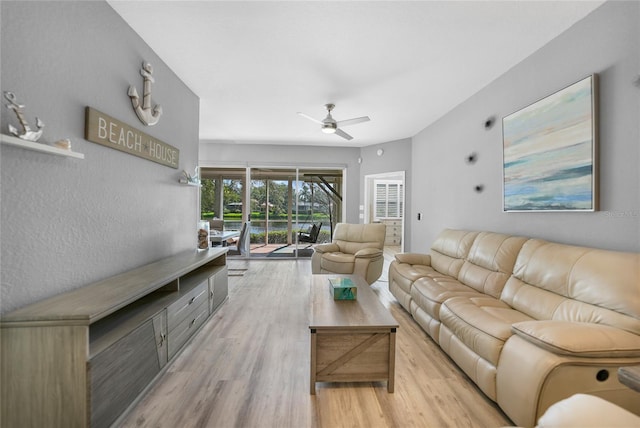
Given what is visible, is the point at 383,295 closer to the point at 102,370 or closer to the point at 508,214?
the point at 508,214

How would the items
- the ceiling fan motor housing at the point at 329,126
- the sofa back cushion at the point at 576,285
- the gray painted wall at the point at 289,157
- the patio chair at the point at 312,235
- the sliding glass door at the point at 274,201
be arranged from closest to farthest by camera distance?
the sofa back cushion at the point at 576,285 < the ceiling fan motor housing at the point at 329,126 < the gray painted wall at the point at 289,157 < the sliding glass door at the point at 274,201 < the patio chair at the point at 312,235

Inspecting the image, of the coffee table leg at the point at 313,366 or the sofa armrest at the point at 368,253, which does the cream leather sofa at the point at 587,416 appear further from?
the sofa armrest at the point at 368,253

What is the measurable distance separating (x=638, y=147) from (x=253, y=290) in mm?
4064

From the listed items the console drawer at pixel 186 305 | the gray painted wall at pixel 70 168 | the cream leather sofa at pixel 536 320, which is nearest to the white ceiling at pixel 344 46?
the gray painted wall at pixel 70 168

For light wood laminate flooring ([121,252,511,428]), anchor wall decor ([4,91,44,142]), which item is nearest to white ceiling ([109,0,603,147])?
anchor wall decor ([4,91,44,142])

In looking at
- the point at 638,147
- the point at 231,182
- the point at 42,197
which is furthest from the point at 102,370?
the point at 231,182

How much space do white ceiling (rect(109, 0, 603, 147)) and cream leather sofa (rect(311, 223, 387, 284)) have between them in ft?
6.76

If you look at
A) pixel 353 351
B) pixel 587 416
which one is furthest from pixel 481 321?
pixel 587 416

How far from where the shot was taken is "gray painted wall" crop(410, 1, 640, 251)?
5.66ft

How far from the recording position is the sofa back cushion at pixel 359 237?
178 inches

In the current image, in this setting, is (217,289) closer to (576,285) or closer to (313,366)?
(313,366)

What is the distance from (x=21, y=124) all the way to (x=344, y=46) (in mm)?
2304

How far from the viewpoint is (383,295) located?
12.4 ft

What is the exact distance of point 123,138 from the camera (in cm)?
204
